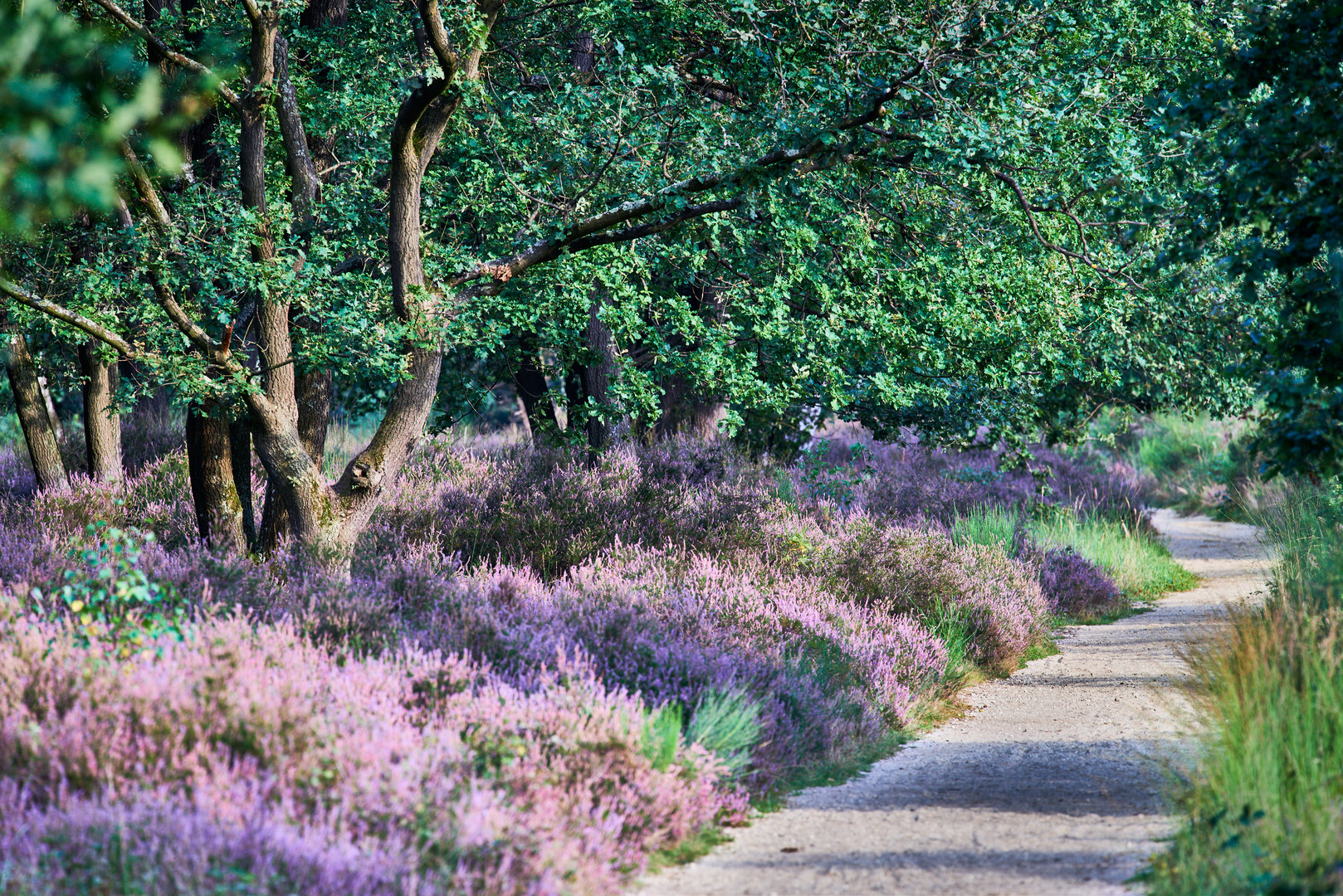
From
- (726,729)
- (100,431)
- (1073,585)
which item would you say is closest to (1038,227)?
(1073,585)

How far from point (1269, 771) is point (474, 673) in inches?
132

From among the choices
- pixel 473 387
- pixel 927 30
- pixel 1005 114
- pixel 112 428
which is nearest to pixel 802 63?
pixel 927 30

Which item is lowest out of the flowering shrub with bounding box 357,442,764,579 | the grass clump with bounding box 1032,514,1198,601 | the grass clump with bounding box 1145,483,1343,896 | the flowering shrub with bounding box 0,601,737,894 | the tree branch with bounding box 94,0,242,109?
the grass clump with bounding box 1032,514,1198,601

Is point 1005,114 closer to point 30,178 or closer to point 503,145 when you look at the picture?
point 503,145

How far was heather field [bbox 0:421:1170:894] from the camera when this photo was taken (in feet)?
11.9

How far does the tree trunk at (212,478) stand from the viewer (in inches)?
345

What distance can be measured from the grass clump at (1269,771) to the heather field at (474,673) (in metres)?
1.97

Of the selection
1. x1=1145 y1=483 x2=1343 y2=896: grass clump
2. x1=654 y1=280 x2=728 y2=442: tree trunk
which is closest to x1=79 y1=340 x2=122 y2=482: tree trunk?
x1=654 y1=280 x2=728 y2=442: tree trunk

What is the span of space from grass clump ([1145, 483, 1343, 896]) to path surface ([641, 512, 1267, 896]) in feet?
1.05

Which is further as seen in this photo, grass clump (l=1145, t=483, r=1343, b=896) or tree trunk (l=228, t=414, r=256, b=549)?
tree trunk (l=228, t=414, r=256, b=549)

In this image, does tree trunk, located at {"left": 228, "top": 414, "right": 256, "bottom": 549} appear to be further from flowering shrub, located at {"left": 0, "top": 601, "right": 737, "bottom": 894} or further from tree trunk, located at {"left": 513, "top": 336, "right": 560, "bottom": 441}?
flowering shrub, located at {"left": 0, "top": 601, "right": 737, "bottom": 894}

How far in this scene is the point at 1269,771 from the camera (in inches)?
159

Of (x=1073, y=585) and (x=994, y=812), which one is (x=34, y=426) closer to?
(x=994, y=812)

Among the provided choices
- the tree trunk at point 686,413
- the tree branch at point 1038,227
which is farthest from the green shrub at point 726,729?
the tree trunk at point 686,413
